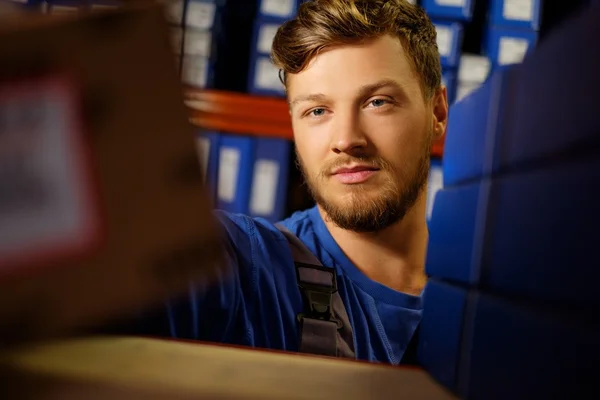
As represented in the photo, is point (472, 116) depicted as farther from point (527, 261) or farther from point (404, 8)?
point (404, 8)

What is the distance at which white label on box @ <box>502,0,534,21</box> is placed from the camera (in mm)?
888

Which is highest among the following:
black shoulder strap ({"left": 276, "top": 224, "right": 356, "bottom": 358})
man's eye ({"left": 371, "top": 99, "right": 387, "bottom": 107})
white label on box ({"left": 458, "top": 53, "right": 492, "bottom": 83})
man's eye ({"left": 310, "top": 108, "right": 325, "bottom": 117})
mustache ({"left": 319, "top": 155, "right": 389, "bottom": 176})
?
white label on box ({"left": 458, "top": 53, "right": 492, "bottom": 83})

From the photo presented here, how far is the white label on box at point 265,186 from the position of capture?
2.86 ft

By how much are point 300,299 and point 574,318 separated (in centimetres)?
40

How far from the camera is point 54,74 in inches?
13.0

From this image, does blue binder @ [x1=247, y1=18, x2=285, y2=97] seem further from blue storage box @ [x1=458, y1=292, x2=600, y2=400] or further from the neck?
blue storage box @ [x1=458, y1=292, x2=600, y2=400]

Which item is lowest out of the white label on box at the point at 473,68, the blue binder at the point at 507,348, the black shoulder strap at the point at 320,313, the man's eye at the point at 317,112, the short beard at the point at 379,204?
the black shoulder strap at the point at 320,313

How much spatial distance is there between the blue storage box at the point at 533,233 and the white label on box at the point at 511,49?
0.57m

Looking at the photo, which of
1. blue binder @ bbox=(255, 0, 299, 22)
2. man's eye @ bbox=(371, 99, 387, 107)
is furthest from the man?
blue binder @ bbox=(255, 0, 299, 22)

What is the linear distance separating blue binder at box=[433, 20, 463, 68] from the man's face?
9.3 inches

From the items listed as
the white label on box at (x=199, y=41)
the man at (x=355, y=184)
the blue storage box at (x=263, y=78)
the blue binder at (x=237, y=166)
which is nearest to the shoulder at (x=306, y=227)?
the man at (x=355, y=184)

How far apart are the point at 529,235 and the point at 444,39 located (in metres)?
0.70

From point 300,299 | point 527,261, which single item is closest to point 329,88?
point 300,299

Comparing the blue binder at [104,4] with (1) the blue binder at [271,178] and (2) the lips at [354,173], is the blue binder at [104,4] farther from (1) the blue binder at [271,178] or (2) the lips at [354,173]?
(1) the blue binder at [271,178]
